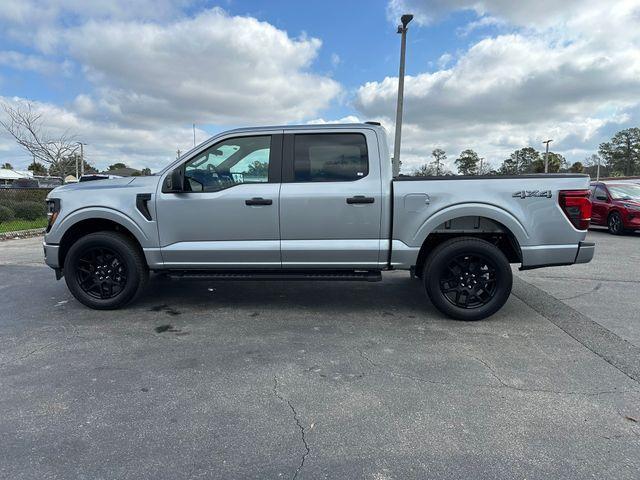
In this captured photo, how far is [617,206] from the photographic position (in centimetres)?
1259

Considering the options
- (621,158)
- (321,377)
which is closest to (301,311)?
(321,377)

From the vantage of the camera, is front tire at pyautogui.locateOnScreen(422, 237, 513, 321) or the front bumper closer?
front tire at pyautogui.locateOnScreen(422, 237, 513, 321)

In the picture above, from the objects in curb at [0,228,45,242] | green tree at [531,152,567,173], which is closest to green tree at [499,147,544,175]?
green tree at [531,152,567,173]

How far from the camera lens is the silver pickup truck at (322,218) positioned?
454 centimetres

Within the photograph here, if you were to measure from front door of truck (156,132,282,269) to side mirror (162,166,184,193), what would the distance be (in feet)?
0.22

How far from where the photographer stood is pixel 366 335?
4.31 m

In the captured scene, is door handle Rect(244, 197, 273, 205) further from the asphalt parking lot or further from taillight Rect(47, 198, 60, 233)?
taillight Rect(47, 198, 60, 233)

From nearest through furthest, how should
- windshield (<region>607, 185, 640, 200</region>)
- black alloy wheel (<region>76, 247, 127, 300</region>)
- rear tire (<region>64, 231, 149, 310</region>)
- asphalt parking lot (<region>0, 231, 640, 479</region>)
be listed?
asphalt parking lot (<region>0, 231, 640, 479</region>)
rear tire (<region>64, 231, 149, 310</region>)
black alloy wheel (<region>76, 247, 127, 300</region>)
windshield (<region>607, 185, 640, 200</region>)

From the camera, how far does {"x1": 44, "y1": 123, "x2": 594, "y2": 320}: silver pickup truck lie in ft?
14.9

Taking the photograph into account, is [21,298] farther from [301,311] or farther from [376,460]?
[376,460]

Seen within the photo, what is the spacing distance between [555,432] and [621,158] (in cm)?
6504

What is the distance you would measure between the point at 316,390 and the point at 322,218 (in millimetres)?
1949

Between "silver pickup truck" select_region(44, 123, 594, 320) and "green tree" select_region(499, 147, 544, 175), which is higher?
"green tree" select_region(499, 147, 544, 175)

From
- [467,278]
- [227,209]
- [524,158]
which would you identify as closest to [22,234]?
[227,209]
